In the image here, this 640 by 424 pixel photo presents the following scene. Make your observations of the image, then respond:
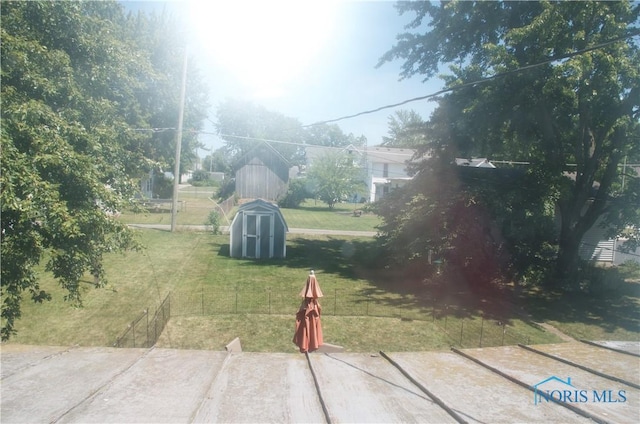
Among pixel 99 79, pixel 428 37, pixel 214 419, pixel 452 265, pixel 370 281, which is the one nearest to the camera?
pixel 214 419

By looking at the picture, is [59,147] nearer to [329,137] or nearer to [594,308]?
[594,308]

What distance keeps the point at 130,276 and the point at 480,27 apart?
647 inches

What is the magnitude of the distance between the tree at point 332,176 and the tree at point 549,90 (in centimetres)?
2184

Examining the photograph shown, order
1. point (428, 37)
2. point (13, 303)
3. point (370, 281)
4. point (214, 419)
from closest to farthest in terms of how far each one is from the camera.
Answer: point (214, 419) < point (13, 303) < point (370, 281) < point (428, 37)

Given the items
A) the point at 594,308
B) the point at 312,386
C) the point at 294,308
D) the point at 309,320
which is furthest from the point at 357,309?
the point at 594,308

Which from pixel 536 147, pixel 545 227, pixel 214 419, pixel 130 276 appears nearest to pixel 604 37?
pixel 536 147

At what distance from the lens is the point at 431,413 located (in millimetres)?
5902

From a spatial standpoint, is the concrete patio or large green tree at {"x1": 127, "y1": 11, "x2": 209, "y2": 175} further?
large green tree at {"x1": 127, "y1": 11, "x2": 209, "y2": 175}

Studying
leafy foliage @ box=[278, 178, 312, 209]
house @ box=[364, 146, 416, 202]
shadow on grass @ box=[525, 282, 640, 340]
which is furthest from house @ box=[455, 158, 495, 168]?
leafy foliage @ box=[278, 178, 312, 209]

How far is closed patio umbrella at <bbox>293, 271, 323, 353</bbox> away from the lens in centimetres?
846

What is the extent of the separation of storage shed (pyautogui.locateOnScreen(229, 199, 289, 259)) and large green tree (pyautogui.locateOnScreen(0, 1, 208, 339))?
12.0 m

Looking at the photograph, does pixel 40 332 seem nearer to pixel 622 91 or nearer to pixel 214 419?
pixel 214 419

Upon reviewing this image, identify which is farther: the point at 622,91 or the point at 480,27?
the point at 480,27

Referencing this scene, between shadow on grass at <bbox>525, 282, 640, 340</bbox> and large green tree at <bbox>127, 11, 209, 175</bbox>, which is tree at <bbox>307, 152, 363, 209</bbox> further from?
shadow on grass at <bbox>525, 282, 640, 340</bbox>
